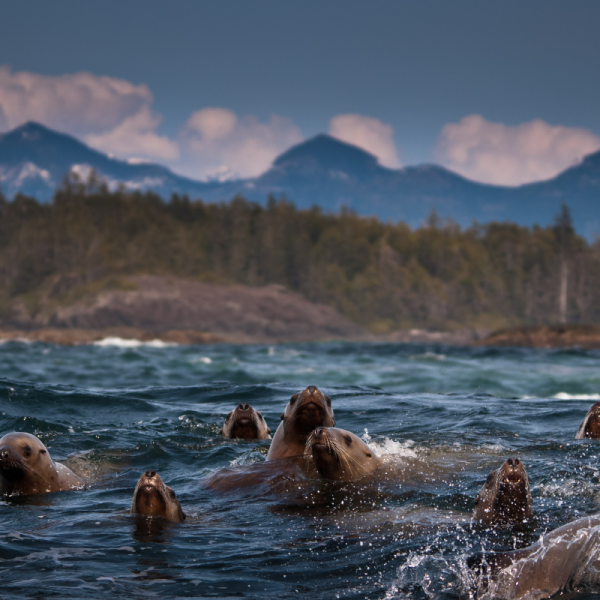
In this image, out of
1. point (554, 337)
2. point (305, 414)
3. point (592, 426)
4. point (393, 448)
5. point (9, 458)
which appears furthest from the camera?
point (554, 337)

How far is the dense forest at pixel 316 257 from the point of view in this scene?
86188mm

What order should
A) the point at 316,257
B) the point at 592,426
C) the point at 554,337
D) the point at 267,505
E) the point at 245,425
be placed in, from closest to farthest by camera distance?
the point at 267,505 < the point at 592,426 < the point at 245,425 < the point at 554,337 < the point at 316,257

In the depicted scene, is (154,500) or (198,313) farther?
(198,313)

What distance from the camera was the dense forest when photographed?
86188 mm

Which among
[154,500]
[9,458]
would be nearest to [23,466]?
[9,458]

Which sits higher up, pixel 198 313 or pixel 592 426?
pixel 198 313

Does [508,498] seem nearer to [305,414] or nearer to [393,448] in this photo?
[305,414]

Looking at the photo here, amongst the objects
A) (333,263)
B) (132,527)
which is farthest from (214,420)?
(333,263)

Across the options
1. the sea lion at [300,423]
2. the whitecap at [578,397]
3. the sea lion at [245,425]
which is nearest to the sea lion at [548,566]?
the sea lion at [300,423]

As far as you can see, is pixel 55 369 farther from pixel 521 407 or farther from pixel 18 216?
pixel 18 216

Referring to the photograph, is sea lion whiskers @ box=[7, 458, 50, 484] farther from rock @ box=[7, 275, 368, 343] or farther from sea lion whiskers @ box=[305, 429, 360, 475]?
rock @ box=[7, 275, 368, 343]

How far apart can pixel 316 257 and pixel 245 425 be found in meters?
85.2

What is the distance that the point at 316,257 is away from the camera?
307 feet

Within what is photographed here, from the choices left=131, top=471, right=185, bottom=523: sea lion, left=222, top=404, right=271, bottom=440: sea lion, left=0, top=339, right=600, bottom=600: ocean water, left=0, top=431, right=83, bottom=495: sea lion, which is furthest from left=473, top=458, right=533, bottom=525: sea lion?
left=222, top=404, right=271, bottom=440: sea lion
